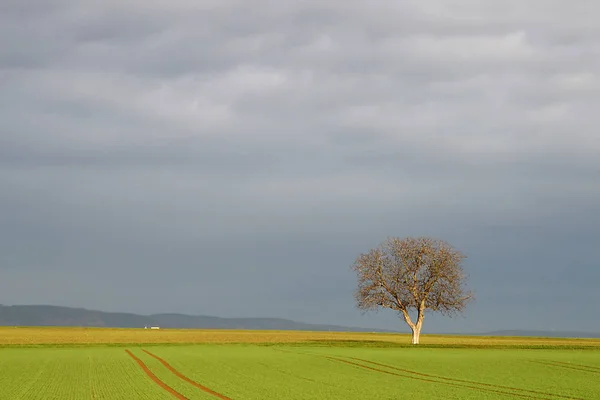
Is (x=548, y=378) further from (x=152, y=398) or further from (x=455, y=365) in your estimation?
(x=152, y=398)

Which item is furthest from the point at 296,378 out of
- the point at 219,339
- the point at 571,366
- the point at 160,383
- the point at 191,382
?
the point at 219,339

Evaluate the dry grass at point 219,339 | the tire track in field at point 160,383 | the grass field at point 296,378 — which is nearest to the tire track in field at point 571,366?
the grass field at point 296,378

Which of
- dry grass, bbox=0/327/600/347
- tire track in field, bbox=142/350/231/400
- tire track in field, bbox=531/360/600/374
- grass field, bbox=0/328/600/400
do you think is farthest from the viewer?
dry grass, bbox=0/327/600/347

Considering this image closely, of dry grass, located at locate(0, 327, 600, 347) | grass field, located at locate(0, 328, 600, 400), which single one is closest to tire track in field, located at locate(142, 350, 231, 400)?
grass field, located at locate(0, 328, 600, 400)

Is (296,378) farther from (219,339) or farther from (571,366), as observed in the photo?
(219,339)

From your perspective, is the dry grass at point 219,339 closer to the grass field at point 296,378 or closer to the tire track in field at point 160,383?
the grass field at point 296,378

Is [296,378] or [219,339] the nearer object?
[296,378]

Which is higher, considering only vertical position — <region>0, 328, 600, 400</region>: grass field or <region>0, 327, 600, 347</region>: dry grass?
<region>0, 327, 600, 347</region>: dry grass

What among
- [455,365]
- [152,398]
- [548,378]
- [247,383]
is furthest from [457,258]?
[152,398]

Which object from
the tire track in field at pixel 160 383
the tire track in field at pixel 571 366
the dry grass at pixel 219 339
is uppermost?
the dry grass at pixel 219 339

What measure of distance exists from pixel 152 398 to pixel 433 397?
1087 cm

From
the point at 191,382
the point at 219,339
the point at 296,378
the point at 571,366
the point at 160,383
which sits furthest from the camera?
the point at 219,339

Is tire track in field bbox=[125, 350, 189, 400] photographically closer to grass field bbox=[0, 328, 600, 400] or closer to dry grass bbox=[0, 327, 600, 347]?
grass field bbox=[0, 328, 600, 400]

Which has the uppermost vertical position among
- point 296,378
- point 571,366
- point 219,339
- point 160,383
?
point 219,339
